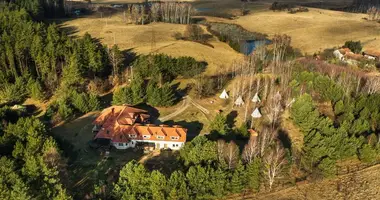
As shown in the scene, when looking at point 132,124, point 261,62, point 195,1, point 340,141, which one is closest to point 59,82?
point 132,124

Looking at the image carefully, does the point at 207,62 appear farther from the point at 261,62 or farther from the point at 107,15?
the point at 107,15

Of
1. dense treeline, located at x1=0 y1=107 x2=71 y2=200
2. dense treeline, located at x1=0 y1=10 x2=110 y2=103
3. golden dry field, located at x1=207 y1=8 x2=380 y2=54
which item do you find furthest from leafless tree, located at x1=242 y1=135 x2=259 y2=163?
golden dry field, located at x1=207 y1=8 x2=380 y2=54

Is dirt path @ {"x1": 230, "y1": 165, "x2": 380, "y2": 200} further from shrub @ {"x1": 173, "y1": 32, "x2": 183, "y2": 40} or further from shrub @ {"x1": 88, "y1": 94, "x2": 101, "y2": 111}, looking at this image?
shrub @ {"x1": 173, "y1": 32, "x2": 183, "y2": 40}

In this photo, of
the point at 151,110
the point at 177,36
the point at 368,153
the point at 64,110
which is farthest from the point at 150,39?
the point at 368,153

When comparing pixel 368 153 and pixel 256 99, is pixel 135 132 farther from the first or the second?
pixel 368 153

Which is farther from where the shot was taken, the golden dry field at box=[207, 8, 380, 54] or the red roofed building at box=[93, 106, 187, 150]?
the golden dry field at box=[207, 8, 380, 54]

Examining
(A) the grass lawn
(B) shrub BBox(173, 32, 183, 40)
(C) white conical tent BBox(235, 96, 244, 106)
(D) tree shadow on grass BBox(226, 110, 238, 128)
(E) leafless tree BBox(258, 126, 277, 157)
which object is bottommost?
(A) the grass lawn

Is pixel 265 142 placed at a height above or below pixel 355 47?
below
